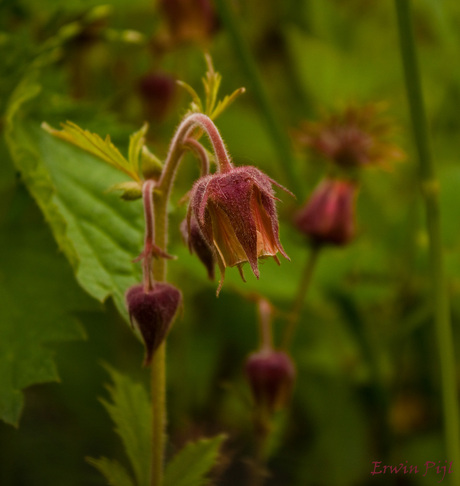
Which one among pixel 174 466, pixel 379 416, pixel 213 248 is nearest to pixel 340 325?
pixel 379 416

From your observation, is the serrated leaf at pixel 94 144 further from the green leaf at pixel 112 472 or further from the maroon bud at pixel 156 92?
the maroon bud at pixel 156 92

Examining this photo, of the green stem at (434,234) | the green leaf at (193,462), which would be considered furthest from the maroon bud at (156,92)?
the green leaf at (193,462)

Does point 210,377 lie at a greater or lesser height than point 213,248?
lesser

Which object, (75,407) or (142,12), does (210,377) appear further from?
(142,12)

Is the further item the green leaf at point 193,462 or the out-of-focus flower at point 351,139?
the out-of-focus flower at point 351,139

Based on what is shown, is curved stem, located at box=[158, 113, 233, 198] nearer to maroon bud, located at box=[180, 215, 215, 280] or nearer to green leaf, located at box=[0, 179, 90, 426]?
maroon bud, located at box=[180, 215, 215, 280]

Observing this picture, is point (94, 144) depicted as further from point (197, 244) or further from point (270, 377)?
point (270, 377)
